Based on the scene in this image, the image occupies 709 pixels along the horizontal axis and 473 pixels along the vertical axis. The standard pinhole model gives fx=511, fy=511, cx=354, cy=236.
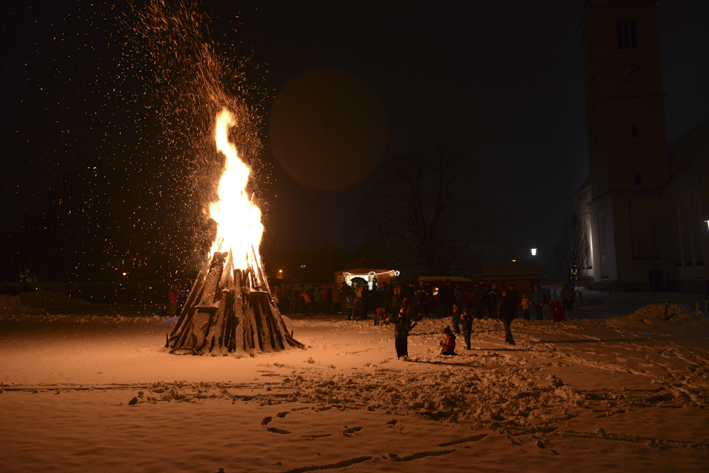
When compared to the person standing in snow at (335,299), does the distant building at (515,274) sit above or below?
above

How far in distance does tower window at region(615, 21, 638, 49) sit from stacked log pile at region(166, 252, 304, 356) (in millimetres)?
41279

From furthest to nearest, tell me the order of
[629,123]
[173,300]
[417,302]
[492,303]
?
[629,123], [173,300], [417,302], [492,303]

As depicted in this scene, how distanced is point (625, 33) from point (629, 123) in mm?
7573

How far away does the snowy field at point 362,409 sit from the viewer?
17.4 feet

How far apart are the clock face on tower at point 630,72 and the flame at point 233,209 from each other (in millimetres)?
38759

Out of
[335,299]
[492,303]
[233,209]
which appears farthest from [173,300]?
[492,303]

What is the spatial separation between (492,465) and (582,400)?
3.20 m

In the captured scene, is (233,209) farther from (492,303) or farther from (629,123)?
(629,123)

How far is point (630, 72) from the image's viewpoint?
42.0 m

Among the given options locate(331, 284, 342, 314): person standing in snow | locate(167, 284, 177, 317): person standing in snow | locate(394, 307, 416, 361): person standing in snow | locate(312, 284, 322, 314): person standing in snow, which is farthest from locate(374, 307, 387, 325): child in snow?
locate(167, 284, 177, 317): person standing in snow

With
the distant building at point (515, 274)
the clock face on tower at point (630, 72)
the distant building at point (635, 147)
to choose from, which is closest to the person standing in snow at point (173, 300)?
the distant building at point (515, 274)

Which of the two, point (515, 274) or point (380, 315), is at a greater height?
point (515, 274)

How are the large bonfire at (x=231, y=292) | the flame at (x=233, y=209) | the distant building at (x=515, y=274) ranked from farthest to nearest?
1. the distant building at (x=515, y=274)
2. the flame at (x=233, y=209)
3. the large bonfire at (x=231, y=292)

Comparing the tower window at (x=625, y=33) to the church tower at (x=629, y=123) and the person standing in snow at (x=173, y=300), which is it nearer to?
the church tower at (x=629, y=123)
